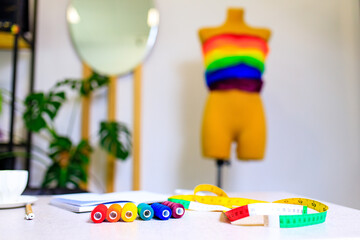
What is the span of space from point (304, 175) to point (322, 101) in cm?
51

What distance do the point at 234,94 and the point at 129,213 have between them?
138 centimetres

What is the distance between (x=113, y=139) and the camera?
211cm

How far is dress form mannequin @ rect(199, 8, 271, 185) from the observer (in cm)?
190

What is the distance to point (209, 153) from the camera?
6.25 feet

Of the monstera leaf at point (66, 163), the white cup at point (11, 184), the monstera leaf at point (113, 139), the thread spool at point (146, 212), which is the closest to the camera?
the thread spool at point (146, 212)

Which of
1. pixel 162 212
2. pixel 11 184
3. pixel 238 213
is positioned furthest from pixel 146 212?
pixel 11 184

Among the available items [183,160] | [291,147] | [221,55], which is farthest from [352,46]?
[183,160]

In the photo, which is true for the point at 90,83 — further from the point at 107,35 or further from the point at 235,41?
the point at 235,41

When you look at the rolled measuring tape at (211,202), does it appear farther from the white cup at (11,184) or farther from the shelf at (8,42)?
the shelf at (8,42)

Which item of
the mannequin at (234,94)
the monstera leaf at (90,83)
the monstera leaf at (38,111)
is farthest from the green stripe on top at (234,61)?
the monstera leaf at (38,111)

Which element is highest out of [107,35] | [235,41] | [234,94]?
[107,35]

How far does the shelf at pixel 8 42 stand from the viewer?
6.97 feet

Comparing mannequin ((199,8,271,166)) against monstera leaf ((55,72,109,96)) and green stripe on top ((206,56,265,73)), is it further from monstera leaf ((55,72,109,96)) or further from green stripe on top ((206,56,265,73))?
monstera leaf ((55,72,109,96))

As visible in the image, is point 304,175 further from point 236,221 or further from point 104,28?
point 236,221
